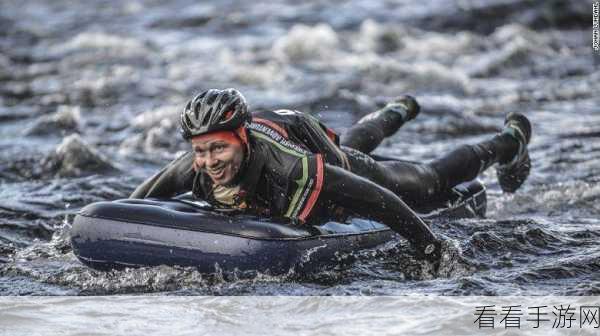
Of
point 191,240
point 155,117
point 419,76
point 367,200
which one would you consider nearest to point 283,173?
point 367,200

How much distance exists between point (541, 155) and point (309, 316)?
223 inches

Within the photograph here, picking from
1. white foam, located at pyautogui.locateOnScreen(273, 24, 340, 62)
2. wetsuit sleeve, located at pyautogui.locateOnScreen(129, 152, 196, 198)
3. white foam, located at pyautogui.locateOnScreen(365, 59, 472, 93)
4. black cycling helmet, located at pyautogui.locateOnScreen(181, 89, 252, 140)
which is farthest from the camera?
white foam, located at pyautogui.locateOnScreen(273, 24, 340, 62)

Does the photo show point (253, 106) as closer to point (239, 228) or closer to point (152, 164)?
point (152, 164)

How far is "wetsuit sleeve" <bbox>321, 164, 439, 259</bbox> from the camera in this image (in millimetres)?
6418

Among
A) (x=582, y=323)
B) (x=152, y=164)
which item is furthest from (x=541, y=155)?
(x=582, y=323)

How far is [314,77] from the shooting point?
15812 millimetres

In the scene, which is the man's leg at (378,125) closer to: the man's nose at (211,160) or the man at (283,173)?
the man at (283,173)

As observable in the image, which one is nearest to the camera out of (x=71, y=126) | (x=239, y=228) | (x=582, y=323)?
(x=582, y=323)

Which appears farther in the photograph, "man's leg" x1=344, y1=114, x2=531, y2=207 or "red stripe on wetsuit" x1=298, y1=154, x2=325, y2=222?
"man's leg" x1=344, y1=114, x2=531, y2=207

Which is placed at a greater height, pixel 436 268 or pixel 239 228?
pixel 239 228

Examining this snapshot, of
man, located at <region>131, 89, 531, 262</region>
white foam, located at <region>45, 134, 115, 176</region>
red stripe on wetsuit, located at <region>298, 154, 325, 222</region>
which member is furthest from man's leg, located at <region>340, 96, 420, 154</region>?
white foam, located at <region>45, 134, 115, 176</region>

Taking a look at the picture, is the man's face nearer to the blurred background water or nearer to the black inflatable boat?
the black inflatable boat

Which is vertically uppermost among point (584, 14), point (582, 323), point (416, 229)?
point (584, 14)

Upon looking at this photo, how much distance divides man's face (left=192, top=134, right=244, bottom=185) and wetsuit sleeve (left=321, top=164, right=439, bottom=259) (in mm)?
595
